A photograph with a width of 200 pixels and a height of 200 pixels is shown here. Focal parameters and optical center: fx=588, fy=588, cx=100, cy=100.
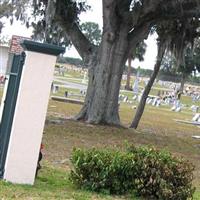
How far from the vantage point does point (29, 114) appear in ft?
23.1

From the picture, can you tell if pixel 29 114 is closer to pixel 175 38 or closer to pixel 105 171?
pixel 105 171

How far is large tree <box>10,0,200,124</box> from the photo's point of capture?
1925 cm

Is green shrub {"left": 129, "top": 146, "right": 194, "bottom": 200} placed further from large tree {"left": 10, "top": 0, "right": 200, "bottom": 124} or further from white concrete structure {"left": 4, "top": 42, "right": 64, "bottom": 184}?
large tree {"left": 10, "top": 0, "right": 200, "bottom": 124}

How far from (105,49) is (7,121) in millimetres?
12853

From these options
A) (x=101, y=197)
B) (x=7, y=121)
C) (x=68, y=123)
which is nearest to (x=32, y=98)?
(x=7, y=121)

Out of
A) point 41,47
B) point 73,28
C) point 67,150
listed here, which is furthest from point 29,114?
point 73,28

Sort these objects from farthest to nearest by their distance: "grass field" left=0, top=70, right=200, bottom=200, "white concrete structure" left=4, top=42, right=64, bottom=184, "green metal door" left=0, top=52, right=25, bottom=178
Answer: "green metal door" left=0, top=52, right=25, bottom=178, "white concrete structure" left=4, top=42, right=64, bottom=184, "grass field" left=0, top=70, right=200, bottom=200

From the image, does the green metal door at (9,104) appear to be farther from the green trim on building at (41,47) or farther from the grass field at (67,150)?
the grass field at (67,150)

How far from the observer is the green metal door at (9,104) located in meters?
7.14

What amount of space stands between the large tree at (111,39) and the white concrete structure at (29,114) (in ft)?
39.7

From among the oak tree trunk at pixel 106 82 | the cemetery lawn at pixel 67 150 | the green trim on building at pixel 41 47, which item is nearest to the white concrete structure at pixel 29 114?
the green trim on building at pixel 41 47

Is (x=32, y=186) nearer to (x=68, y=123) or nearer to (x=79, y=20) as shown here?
(x=68, y=123)

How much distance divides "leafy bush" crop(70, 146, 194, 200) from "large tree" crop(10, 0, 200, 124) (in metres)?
12.1

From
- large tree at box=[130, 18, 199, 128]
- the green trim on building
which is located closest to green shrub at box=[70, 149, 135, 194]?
the green trim on building
